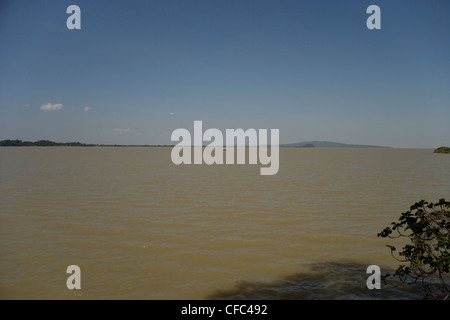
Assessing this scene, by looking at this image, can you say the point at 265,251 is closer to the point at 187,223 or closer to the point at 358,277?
the point at 358,277

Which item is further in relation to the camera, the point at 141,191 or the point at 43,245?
the point at 141,191

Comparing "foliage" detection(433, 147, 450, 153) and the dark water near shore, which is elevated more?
"foliage" detection(433, 147, 450, 153)

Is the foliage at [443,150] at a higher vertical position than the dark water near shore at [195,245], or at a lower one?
higher

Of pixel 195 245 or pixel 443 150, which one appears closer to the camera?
pixel 195 245

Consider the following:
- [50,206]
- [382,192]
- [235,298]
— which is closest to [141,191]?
[50,206]

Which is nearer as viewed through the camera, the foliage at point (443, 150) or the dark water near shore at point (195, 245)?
the dark water near shore at point (195, 245)

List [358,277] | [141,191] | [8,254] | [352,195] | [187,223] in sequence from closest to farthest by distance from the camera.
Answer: [358,277], [8,254], [187,223], [352,195], [141,191]

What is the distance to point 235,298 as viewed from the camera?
645cm

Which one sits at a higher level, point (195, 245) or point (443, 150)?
point (443, 150)

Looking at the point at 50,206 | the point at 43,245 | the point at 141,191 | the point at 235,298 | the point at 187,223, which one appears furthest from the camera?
the point at 141,191

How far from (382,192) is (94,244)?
1741cm

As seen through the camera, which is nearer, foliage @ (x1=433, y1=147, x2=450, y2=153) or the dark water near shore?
the dark water near shore

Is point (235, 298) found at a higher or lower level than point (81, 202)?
lower

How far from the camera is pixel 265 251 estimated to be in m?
9.07
